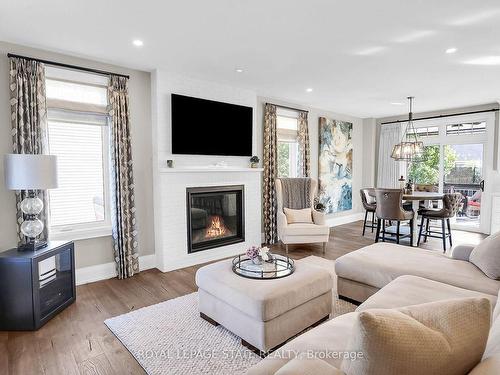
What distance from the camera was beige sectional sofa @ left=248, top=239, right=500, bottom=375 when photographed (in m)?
1.19

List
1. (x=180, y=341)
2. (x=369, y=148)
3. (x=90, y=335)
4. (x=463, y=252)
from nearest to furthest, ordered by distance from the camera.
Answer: (x=180, y=341) < (x=90, y=335) < (x=463, y=252) < (x=369, y=148)

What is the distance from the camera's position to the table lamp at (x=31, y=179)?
8.99 ft

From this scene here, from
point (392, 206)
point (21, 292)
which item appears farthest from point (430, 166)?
point (21, 292)

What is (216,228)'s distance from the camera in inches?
189

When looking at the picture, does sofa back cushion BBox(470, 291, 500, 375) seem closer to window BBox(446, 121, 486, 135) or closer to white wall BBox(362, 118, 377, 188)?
window BBox(446, 121, 486, 135)

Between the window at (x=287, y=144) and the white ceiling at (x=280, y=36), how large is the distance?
1250 millimetres

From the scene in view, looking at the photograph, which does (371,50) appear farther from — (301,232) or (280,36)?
(301,232)

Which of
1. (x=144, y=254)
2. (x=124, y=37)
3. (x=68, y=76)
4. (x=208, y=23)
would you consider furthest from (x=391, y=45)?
(x=144, y=254)

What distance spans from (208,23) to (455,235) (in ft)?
20.1

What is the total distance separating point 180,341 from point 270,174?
3.49 m

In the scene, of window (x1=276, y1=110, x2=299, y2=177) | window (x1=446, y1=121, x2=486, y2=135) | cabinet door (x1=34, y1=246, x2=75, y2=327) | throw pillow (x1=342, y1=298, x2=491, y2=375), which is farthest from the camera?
window (x1=446, y1=121, x2=486, y2=135)

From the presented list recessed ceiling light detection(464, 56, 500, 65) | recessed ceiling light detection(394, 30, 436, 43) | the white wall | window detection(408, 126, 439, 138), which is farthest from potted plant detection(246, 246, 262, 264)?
window detection(408, 126, 439, 138)

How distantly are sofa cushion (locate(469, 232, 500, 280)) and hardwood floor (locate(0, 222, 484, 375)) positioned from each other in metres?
2.80

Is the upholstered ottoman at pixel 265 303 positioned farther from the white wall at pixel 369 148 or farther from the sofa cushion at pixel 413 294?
the white wall at pixel 369 148
